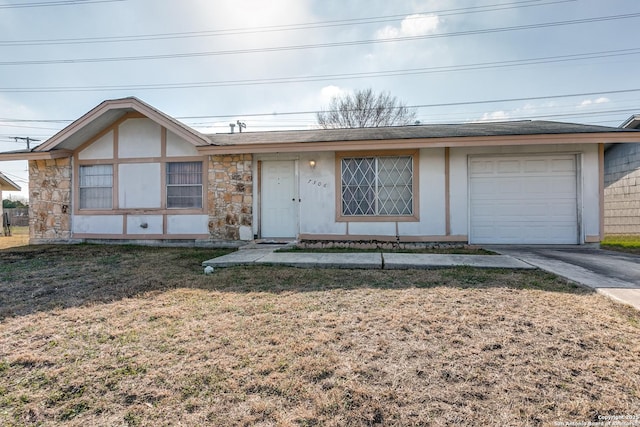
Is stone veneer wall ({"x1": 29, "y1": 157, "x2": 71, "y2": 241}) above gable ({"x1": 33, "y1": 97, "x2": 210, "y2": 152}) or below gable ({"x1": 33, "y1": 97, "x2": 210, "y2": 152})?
below

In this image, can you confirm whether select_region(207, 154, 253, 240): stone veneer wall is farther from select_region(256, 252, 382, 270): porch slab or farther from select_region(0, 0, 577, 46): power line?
select_region(0, 0, 577, 46): power line

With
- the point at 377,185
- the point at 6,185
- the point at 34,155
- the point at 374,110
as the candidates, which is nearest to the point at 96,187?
the point at 34,155

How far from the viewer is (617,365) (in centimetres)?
196

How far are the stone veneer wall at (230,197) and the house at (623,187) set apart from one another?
11.1 meters

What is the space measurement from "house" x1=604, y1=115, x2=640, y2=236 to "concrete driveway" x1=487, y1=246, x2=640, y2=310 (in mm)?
3791

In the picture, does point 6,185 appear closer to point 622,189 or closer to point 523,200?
point 523,200

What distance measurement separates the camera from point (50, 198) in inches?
337

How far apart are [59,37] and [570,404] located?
24550 millimetres

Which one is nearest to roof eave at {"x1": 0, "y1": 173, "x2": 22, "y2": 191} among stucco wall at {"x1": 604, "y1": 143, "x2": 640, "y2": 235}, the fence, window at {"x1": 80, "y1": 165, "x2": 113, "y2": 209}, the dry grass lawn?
the fence

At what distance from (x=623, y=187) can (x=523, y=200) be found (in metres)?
4.97

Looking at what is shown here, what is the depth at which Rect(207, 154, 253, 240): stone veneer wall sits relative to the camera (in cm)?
786

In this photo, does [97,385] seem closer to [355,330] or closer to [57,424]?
[57,424]

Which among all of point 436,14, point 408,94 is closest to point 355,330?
point 436,14

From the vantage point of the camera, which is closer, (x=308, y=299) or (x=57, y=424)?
(x=57, y=424)
